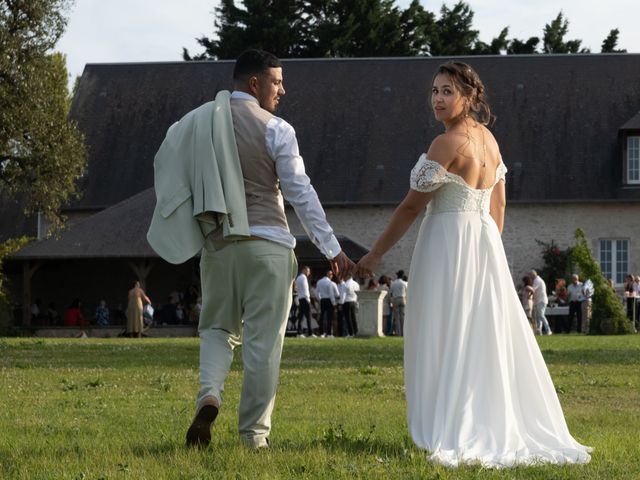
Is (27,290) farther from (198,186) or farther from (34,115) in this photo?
(198,186)

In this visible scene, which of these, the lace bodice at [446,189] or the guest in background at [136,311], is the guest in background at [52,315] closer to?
the guest in background at [136,311]

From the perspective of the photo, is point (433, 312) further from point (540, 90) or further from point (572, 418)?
point (540, 90)

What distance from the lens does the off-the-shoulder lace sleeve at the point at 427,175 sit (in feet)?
23.4

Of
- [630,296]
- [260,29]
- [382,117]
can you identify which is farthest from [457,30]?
[630,296]

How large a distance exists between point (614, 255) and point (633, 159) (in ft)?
10.2

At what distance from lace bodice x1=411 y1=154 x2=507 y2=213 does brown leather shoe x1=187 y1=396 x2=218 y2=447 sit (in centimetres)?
160

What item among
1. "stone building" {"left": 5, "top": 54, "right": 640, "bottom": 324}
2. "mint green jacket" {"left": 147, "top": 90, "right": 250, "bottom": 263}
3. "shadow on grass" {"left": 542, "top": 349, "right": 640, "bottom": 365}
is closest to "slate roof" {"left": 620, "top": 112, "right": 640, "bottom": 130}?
"stone building" {"left": 5, "top": 54, "right": 640, "bottom": 324}

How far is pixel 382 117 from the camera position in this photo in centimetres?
4447

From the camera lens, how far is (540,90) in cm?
4450

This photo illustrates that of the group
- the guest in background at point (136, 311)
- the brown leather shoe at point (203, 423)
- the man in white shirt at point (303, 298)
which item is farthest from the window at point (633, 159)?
the brown leather shoe at point (203, 423)

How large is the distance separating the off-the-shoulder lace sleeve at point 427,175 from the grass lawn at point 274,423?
1.40 meters

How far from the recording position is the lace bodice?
23.4 ft

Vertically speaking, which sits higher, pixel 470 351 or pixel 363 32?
pixel 363 32

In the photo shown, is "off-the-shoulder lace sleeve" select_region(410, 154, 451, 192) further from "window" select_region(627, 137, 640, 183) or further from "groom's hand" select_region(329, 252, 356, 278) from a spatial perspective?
"window" select_region(627, 137, 640, 183)
